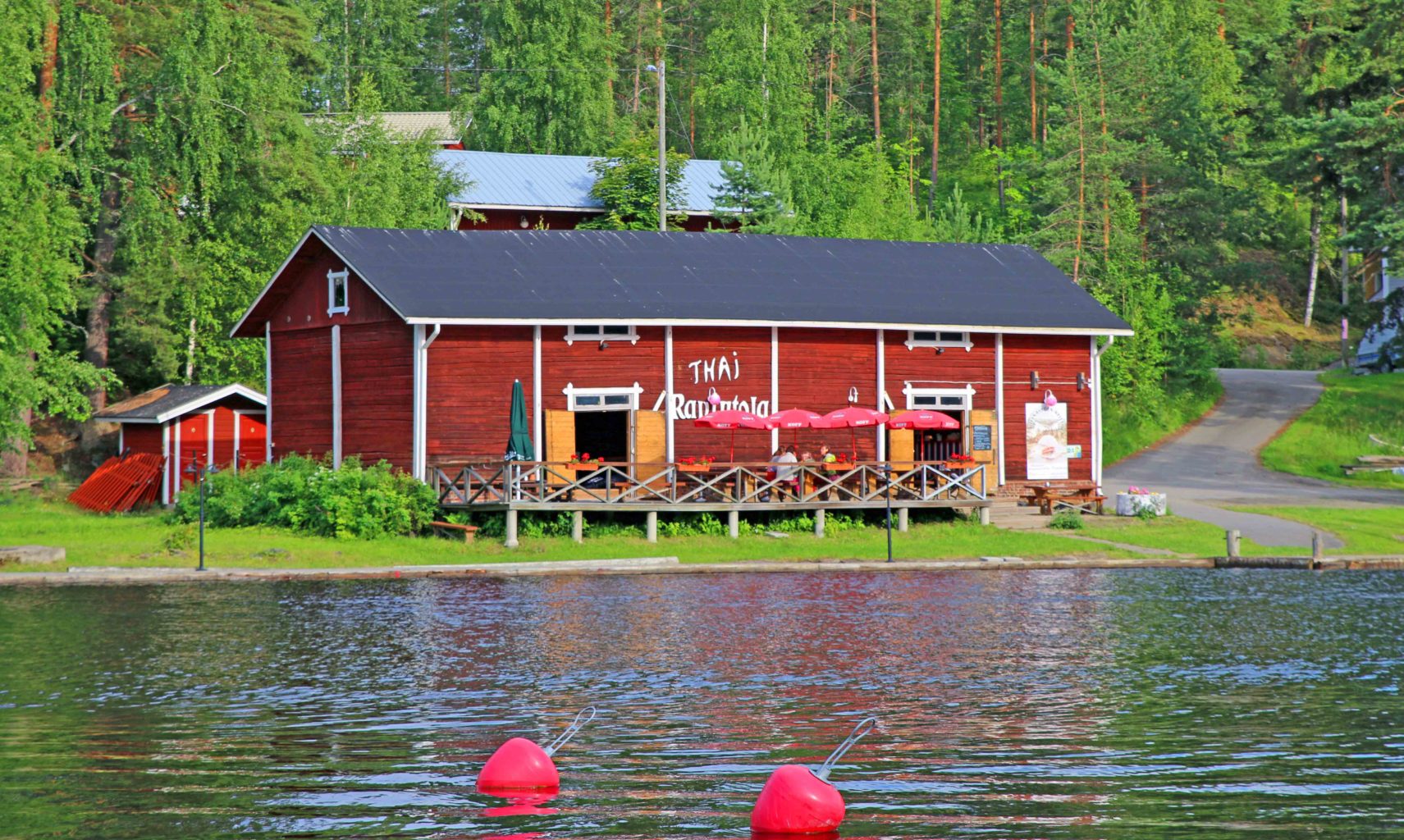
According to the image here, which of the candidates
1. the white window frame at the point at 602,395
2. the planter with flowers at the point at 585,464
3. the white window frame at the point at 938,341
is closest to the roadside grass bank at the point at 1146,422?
the white window frame at the point at 938,341

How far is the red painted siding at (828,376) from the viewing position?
3772 centimetres

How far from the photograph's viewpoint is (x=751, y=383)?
1471 inches

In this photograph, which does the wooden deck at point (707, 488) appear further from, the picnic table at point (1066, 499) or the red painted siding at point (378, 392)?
the picnic table at point (1066, 499)

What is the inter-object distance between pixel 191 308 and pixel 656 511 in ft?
67.1

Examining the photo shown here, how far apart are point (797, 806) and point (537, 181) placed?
53.4 metres

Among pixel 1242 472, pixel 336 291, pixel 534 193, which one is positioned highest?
pixel 534 193

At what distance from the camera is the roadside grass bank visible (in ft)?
176

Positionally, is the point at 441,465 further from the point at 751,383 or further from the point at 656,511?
the point at 751,383

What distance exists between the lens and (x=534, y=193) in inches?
2457

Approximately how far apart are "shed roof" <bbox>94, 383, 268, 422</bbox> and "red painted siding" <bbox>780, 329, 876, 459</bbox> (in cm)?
1319

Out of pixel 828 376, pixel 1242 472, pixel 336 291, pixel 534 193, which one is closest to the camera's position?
pixel 336 291

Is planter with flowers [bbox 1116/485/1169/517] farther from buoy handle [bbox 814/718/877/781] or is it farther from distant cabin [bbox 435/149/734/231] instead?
distant cabin [bbox 435/149/734/231]

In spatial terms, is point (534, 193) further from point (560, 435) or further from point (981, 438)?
point (560, 435)

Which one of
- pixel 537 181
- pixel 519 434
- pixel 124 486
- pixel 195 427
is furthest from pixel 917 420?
pixel 537 181
